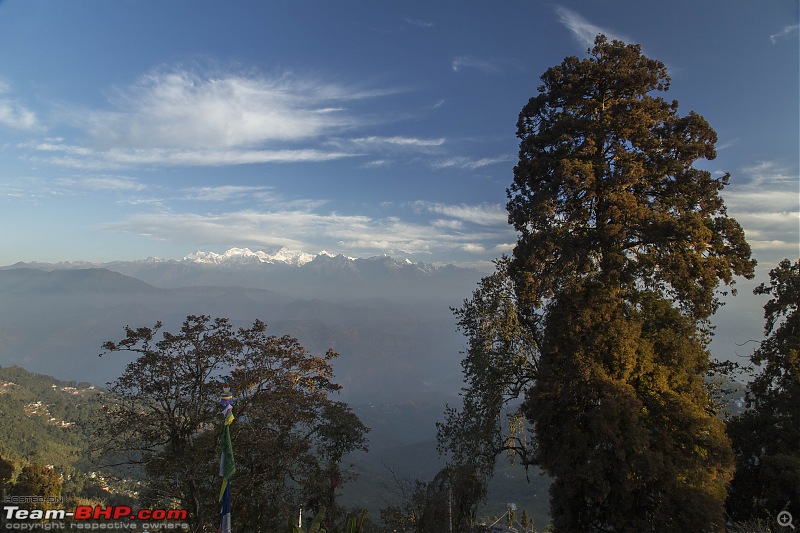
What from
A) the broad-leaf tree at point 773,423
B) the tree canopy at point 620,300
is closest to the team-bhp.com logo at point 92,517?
the tree canopy at point 620,300

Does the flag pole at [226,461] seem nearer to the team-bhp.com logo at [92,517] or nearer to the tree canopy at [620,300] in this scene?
the team-bhp.com logo at [92,517]

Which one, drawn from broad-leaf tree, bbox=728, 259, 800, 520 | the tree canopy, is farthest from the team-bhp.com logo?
broad-leaf tree, bbox=728, 259, 800, 520

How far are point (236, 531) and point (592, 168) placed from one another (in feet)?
58.2

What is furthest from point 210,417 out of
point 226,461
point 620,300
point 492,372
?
point 620,300

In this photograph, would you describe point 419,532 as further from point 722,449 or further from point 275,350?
point 722,449

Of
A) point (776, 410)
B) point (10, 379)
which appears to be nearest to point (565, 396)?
point (776, 410)

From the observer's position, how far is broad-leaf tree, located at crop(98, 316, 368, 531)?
1341 cm

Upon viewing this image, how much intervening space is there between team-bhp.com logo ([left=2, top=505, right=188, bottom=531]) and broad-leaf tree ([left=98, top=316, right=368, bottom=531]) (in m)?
0.68

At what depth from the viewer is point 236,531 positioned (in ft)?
49.9

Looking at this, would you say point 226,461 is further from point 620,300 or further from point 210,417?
point 620,300

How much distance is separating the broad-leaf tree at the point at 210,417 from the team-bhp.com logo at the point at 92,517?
2.24 feet

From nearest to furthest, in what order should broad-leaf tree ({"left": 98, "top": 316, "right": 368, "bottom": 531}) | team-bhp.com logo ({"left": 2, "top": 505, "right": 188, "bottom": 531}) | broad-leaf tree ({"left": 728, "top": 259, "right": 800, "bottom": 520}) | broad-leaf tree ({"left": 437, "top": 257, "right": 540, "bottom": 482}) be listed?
team-bhp.com logo ({"left": 2, "top": 505, "right": 188, "bottom": 531}), broad-leaf tree ({"left": 728, "top": 259, "right": 800, "bottom": 520}), broad-leaf tree ({"left": 98, "top": 316, "right": 368, "bottom": 531}), broad-leaf tree ({"left": 437, "top": 257, "right": 540, "bottom": 482})

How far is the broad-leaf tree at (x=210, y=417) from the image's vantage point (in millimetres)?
13406

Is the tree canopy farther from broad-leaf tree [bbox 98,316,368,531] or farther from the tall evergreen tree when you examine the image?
broad-leaf tree [bbox 98,316,368,531]
